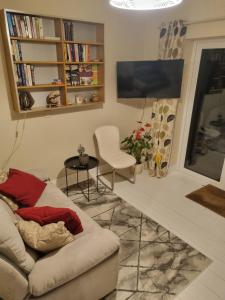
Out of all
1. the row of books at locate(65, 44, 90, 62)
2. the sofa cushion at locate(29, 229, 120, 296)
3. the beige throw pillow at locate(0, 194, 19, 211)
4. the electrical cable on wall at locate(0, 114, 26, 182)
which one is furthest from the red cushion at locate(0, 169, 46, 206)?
the row of books at locate(65, 44, 90, 62)

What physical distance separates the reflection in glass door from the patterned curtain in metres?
0.38

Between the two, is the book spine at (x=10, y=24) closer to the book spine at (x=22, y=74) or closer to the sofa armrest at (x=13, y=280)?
the book spine at (x=22, y=74)

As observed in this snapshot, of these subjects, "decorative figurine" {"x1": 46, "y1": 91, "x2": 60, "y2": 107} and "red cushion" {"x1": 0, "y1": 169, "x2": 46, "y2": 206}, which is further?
"decorative figurine" {"x1": 46, "y1": 91, "x2": 60, "y2": 107}

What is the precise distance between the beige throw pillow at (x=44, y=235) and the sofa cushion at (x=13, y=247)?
57 mm

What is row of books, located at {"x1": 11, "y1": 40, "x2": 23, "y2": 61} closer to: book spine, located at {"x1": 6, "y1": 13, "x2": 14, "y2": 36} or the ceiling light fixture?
book spine, located at {"x1": 6, "y1": 13, "x2": 14, "y2": 36}

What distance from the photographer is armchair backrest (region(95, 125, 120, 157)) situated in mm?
3301

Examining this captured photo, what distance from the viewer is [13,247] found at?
49.3 inches

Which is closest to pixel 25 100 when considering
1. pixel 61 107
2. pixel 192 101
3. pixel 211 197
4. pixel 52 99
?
pixel 52 99

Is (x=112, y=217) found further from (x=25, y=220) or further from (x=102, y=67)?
(x=102, y=67)

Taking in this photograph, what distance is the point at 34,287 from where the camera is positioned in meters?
1.25

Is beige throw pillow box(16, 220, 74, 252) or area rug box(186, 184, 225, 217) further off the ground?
Result: beige throw pillow box(16, 220, 74, 252)

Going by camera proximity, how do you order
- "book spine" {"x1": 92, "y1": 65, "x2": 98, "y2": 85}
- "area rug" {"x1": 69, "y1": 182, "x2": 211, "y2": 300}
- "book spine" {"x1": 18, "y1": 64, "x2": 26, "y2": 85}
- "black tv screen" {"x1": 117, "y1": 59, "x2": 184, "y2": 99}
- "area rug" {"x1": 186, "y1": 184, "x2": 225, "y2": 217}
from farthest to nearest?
"book spine" {"x1": 92, "y1": 65, "x2": 98, "y2": 85}, "black tv screen" {"x1": 117, "y1": 59, "x2": 184, "y2": 99}, "area rug" {"x1": 186, "y1": 184, "x2": 225, "y2": 217}, "book spine" {"x1": 18, "y1": 64, "x2": 26, "y2": 85}, "area rug" {"x1": 69, "y1": 182, "x2": 211, "y2": 300}

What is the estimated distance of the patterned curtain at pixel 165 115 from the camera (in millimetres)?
2945

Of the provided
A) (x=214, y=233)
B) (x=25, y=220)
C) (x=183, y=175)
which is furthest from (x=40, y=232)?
(x=183, y=175)
